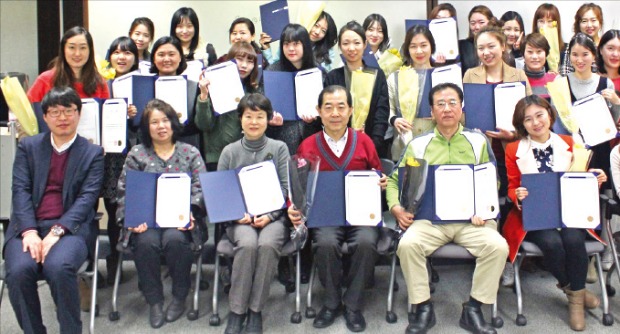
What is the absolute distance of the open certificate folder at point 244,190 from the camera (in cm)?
349

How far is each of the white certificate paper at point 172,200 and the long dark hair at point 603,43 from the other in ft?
10.4

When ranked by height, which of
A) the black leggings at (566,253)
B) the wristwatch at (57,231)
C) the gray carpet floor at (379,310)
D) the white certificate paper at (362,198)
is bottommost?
the gray carpet floor at (379,310)

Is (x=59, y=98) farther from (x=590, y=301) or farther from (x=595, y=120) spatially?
(x=590, y=301)

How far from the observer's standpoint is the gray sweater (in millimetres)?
3641

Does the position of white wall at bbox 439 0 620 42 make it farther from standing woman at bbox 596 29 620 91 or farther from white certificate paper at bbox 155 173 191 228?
white certificate paper at bbox 155 173 191 228

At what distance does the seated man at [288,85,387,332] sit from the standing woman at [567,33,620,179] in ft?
5.09

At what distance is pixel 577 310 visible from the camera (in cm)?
340

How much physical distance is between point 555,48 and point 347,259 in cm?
251

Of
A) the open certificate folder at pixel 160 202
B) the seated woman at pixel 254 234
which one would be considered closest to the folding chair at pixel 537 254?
the seated woman at pixel 254 234

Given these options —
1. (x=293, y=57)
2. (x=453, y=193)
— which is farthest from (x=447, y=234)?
(x=293, y=57)

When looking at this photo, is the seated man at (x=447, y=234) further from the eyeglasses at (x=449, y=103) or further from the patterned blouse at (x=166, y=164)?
the patterned blouse at (x=166, y=164)

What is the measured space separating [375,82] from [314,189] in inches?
40.6

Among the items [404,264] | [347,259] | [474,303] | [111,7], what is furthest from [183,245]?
[111,7]

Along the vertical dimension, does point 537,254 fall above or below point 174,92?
below
